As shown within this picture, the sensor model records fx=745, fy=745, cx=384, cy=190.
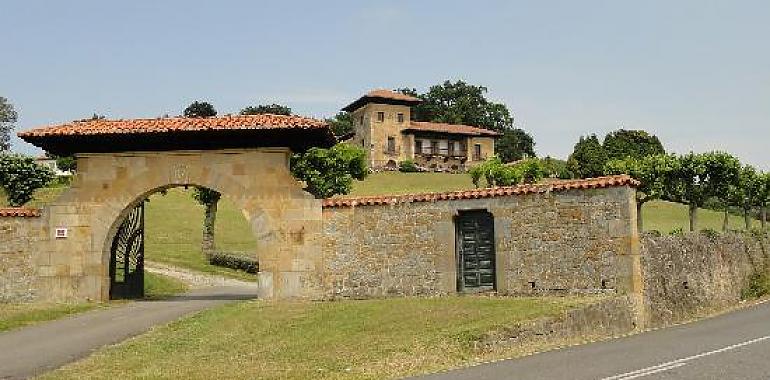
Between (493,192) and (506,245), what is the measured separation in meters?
1.33

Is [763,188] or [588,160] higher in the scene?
[588,160]

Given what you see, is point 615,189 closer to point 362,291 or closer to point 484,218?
point 484,218

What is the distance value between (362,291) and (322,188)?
34893 millimetres

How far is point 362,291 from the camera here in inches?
759

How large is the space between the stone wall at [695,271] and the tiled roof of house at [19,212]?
15874 mm

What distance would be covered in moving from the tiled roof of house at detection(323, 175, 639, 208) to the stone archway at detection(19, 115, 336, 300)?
1.08m

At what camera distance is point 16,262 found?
2000 centimetres

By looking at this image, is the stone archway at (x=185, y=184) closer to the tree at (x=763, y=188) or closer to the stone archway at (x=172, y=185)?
the stone archway at (x=172, y=185)

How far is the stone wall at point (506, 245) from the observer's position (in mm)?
16844

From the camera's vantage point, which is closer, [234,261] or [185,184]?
[185,184]

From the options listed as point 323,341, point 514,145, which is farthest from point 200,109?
point 323,341

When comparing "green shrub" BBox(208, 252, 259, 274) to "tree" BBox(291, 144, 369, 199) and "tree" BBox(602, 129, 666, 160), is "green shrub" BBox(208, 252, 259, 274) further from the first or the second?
"tree" BBox(602, 129, 666, 160)

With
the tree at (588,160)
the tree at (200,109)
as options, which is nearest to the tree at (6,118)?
the tree at (200,109)

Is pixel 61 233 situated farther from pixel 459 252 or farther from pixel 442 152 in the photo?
pixel 442 152
